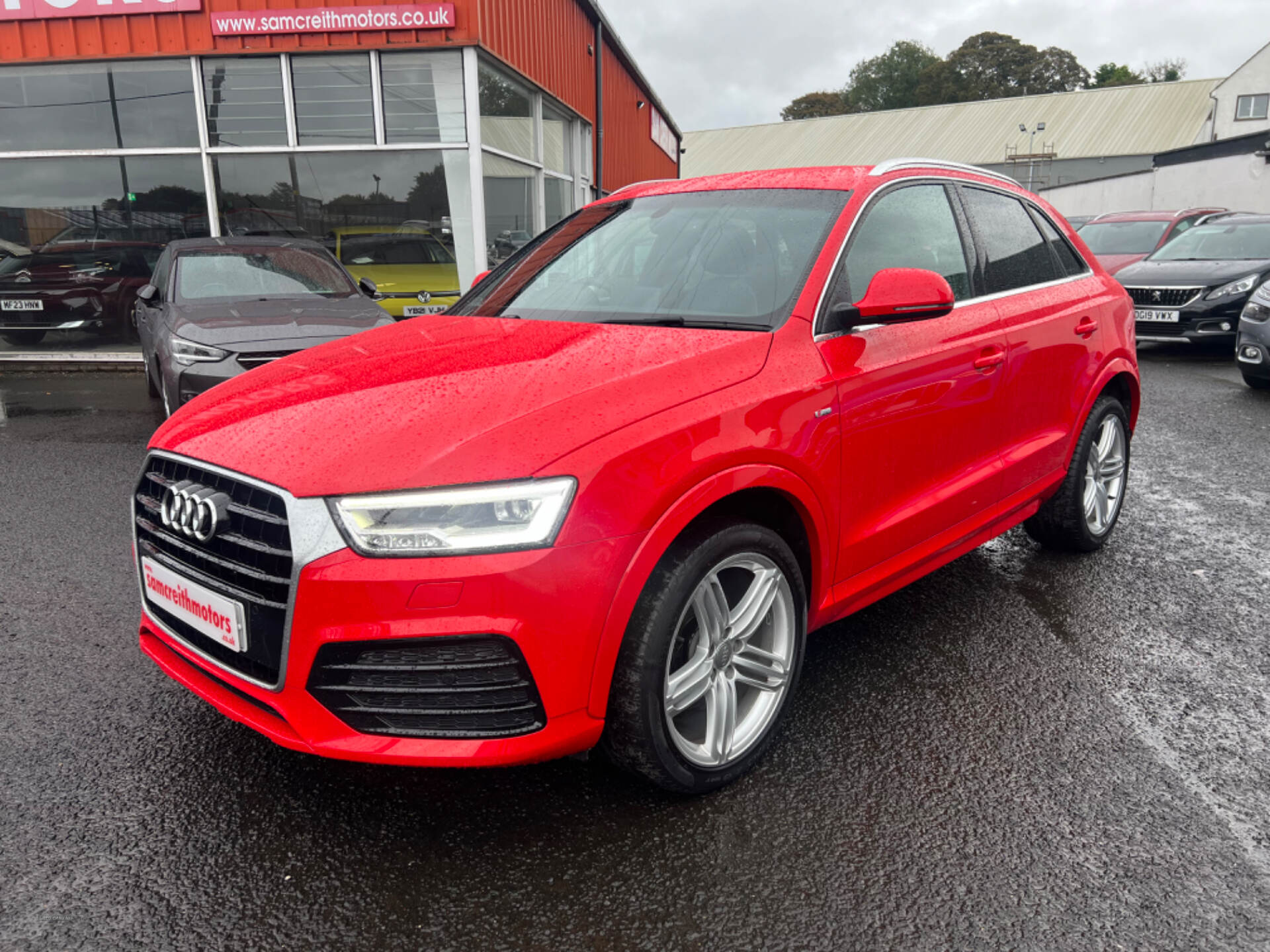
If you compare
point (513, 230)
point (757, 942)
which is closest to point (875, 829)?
point (757, 942)

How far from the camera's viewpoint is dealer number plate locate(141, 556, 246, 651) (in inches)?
87.8

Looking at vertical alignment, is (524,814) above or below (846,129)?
below

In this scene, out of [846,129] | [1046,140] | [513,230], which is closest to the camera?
[513,230]

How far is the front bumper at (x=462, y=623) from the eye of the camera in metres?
2.02

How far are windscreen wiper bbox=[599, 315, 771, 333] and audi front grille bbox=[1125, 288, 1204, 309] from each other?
1001 cm

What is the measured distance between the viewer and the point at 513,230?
500 inches

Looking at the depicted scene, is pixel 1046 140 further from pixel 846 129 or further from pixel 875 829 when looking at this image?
pixel 875 829

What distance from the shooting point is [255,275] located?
312 inches

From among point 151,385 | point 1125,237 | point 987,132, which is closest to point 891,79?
point 987,132

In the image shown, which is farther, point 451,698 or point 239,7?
point 239,7

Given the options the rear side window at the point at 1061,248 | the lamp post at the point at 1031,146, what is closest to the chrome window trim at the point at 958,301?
the rear side window at the point at 1061,248

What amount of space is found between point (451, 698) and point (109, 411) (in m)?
7.93

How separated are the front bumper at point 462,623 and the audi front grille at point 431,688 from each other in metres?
0.02

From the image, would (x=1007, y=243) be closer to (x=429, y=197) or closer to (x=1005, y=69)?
(x=429, y=197)
